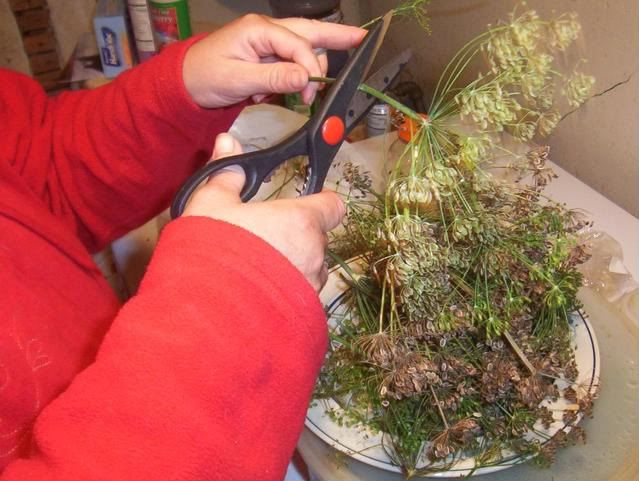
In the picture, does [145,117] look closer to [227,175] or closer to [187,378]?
[227,175]

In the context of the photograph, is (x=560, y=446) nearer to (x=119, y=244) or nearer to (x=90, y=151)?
(x=90, y=151)

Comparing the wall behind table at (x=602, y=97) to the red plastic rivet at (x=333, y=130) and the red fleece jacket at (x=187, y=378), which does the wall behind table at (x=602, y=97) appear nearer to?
the red plastic rivet at (x=333, y=130)

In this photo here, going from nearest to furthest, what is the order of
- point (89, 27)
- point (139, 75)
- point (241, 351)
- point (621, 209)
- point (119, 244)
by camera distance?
point (241, 351) → point (139, 75) → point (621, 209) → point (119, 244) → point (89, 27)

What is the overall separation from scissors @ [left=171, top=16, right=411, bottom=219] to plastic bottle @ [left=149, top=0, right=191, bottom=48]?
0.78 metres

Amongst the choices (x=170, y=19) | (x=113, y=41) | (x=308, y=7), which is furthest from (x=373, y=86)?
(x=113, y=41)

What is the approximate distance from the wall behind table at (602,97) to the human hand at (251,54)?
0.30 meters

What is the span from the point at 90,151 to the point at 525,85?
1.64 feet

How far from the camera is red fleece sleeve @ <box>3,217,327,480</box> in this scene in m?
0.33

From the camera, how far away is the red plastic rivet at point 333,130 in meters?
0.45

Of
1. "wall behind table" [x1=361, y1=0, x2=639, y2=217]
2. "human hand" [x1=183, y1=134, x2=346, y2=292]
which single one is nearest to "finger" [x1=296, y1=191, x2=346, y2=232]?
"human hand" [x1=183, y1=134, x2=346, y2=292]

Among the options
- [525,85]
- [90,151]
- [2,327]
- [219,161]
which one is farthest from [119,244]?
[525,85]

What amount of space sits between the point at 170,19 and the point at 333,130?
0.83 metres

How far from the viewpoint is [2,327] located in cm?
49

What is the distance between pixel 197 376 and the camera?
344 millimetres
